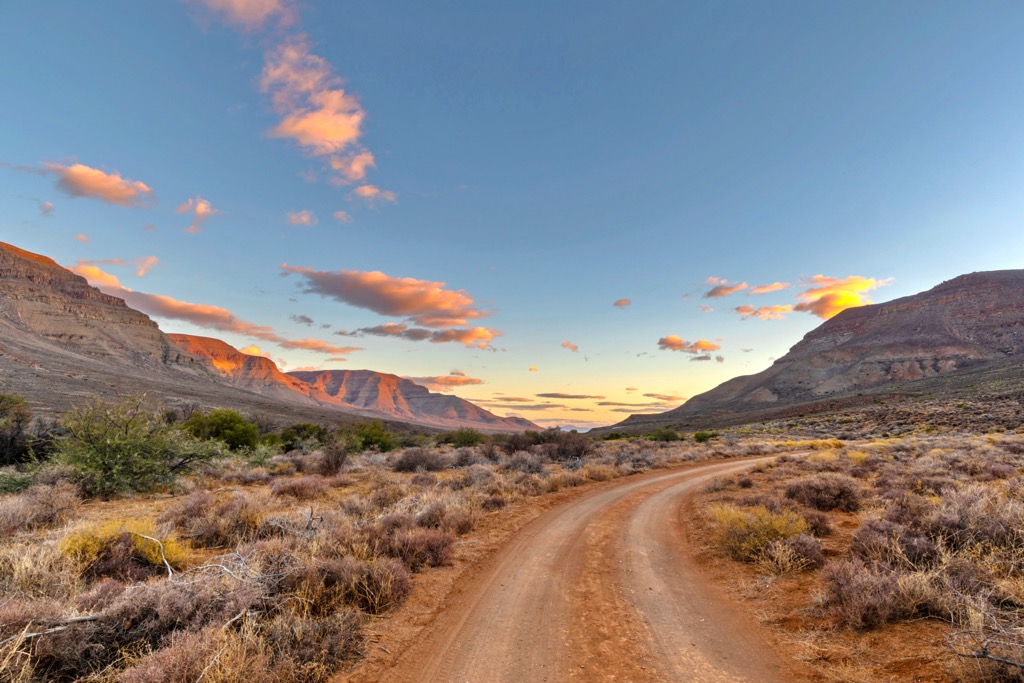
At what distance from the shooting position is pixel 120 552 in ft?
24.3

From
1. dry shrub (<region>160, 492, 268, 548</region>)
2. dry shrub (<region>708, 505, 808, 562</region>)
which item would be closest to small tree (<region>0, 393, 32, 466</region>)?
dry shrub (<region>160, 492, 268, 548</region>)

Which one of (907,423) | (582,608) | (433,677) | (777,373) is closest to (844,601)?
(582,608)

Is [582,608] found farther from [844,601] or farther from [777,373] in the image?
[777,373]

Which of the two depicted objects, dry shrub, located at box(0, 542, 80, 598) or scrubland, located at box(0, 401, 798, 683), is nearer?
scrubland, located at box(0, 401, 798, 683)

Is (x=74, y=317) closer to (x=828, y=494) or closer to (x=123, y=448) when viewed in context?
(x=123, y=448)

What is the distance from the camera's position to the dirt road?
199 inches

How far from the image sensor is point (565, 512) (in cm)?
1430

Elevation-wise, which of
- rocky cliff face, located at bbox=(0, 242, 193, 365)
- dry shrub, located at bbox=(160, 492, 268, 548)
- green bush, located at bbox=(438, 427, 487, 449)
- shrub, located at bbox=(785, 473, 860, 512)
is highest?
rocky cliff face, located at bbox=(0, 242, 193, 365)

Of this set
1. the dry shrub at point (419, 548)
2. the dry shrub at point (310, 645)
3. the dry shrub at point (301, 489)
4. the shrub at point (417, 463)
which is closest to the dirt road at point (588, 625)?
the dry shrub at point (310, 645)

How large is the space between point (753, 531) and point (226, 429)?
1315 inches

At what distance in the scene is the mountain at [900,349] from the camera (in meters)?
116

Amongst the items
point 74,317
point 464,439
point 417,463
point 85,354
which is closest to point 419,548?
point 417,463

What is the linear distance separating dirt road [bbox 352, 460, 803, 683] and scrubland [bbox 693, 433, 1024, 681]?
776 mm

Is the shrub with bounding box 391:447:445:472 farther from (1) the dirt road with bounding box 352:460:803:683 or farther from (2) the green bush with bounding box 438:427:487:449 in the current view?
(1) the dirt road with bounding box 352:460:803:683
